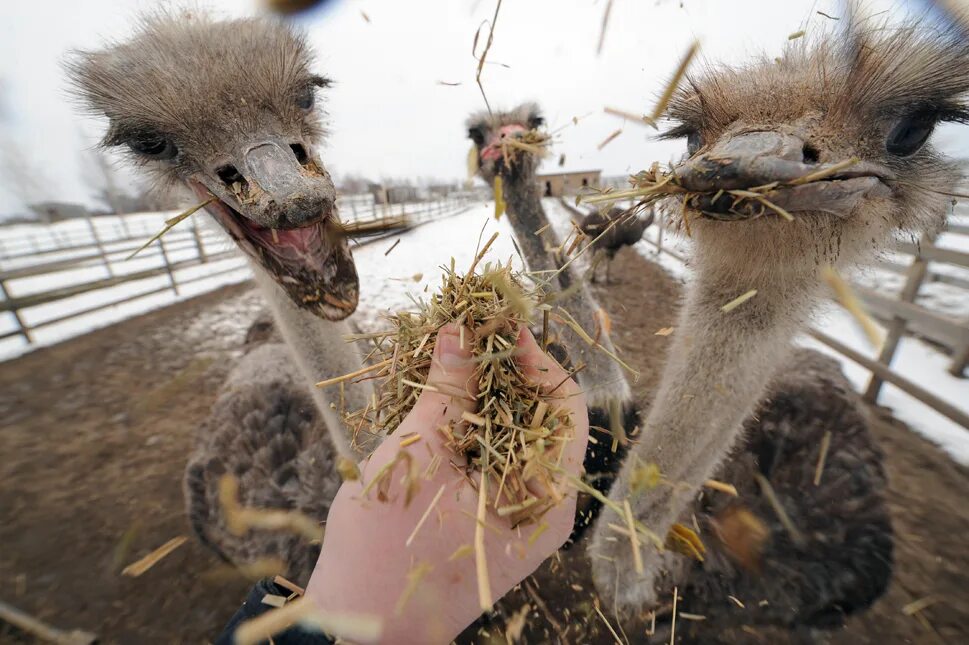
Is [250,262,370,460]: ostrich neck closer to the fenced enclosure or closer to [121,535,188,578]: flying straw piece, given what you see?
[121,535,188,578]: flying straw piece

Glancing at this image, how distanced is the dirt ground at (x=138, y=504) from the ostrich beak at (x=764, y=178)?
55.4 inches

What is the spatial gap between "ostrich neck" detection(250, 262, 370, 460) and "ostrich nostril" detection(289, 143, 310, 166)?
55cm

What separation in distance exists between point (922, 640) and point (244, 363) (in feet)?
11.2

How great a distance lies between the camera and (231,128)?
1.09 metres

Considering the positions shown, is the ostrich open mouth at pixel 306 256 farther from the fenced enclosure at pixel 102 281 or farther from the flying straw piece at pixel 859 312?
the fenced enclosure at pixel 102 281

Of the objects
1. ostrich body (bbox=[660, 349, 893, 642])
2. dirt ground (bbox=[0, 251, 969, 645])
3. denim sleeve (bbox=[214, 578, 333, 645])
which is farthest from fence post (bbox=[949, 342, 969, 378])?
denim sleeve (bbox=[214, 578, 333, 645])

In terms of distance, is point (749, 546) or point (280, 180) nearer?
point (280, 180)

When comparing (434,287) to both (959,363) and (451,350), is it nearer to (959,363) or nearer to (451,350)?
(451,350)

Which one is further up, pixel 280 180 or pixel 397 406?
pixel 280 180

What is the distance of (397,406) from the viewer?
35.1 inches

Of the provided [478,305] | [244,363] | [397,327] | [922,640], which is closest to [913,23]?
[478,305]

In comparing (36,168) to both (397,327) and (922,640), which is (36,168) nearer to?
(397,327)

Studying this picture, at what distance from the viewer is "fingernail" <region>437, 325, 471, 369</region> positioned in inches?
31.4

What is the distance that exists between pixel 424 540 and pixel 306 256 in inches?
31.3
